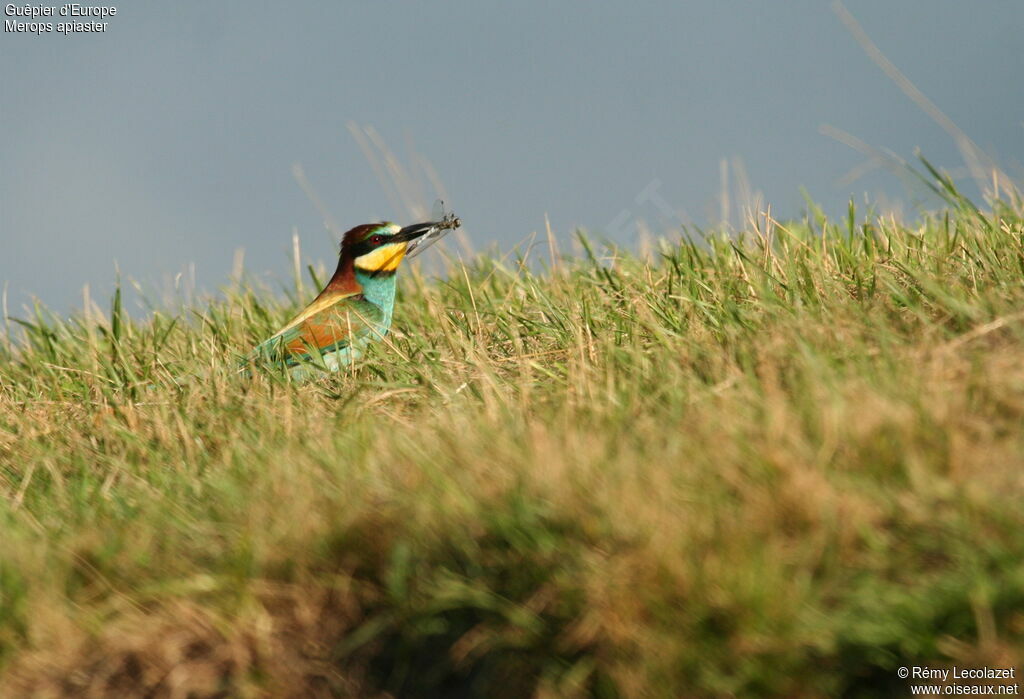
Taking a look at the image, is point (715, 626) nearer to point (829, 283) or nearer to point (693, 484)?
point (693, 484)

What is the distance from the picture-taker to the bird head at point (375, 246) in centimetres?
622

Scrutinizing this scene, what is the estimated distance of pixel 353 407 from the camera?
4.20 meters

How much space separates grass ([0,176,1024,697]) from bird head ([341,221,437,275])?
6.60 ft

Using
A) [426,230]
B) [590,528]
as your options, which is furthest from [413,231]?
[590,528]

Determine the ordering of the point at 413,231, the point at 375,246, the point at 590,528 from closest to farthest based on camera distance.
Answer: the point at 590,528
the point at 375,246
the point at 413,231

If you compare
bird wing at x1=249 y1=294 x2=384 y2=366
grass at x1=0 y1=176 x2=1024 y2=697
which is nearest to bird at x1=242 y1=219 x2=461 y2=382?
bird wing at x1=249 y1=294 x2=384 y2=366

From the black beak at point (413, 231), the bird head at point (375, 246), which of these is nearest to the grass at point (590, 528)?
the bird head at point (375, 246)

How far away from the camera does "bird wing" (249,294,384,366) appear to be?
17.5ft

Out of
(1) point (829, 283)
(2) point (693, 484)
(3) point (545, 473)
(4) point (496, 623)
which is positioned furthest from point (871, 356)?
(4) point (496, 623)

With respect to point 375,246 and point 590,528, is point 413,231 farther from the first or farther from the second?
point 590,528

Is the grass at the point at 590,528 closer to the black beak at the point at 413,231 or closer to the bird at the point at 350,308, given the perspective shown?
the bird at the point at 350,308

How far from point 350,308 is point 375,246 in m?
0.63

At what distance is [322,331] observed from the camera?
5645 millimetres

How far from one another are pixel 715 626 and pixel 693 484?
0.38m
